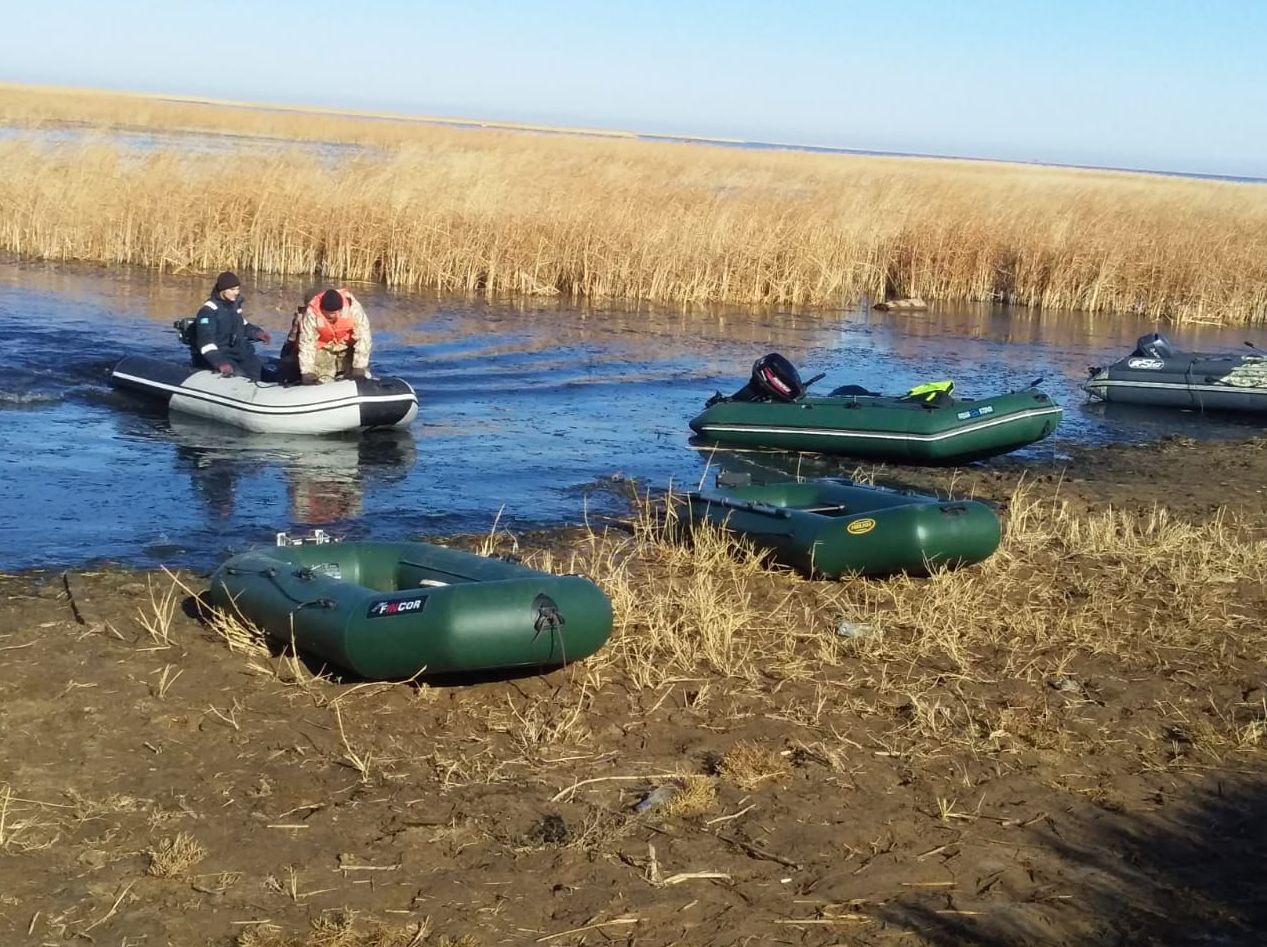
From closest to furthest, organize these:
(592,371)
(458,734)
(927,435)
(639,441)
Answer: (458,734) < (927,435) < (639,441) < (592,371)

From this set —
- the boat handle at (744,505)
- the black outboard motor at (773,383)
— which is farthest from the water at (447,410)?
the boat handle at (744,505)

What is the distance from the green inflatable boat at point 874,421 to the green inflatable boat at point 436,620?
5.32m

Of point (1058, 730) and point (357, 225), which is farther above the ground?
point (357, 225)

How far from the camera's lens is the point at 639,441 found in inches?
446

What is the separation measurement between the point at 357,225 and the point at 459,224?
123cm

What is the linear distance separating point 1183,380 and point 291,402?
27.0 feet

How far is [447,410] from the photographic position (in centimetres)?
1203

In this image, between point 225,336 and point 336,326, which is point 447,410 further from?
point 225,336

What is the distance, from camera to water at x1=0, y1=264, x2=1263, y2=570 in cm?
847

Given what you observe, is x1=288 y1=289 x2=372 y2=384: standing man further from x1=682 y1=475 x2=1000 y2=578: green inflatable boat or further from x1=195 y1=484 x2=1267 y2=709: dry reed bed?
x1=682 y1=475 x2=1000 y2=578: green inflatable boat

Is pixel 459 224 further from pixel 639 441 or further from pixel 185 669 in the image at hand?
pixel 185 669

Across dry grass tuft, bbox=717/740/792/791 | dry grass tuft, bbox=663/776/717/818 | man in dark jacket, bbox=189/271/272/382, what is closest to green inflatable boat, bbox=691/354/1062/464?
man in dark jacket, bbox=189/271/272/382

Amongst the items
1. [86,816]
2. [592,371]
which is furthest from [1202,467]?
[86,816]

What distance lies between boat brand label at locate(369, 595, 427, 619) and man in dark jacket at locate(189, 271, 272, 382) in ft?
20.2
